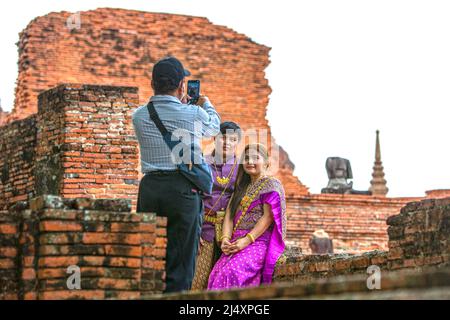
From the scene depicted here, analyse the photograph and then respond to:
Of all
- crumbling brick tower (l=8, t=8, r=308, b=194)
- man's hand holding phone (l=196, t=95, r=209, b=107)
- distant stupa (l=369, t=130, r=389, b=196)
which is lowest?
man's hand holding phone (l=196, t=95, r=209, b=107)

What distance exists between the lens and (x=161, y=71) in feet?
22.8

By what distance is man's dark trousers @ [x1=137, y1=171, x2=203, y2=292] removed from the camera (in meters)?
6.69

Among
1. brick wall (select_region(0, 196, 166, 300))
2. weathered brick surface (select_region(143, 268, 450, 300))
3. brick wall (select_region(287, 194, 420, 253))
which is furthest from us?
brick wall (select_region(287, 194, 420, 253))

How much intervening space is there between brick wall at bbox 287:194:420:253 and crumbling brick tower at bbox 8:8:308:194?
11.5 ft

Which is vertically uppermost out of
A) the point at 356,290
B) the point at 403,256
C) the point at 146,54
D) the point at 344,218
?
the point at 146,54

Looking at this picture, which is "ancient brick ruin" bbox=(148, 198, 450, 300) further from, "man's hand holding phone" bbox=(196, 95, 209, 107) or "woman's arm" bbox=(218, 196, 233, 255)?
"man's hand holding phone" bbox=(196, 95, 209, 107)

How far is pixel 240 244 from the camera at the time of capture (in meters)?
7.82

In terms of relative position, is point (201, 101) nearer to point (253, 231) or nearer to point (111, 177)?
point (253, 231)

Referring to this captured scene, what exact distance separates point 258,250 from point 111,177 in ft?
13.0

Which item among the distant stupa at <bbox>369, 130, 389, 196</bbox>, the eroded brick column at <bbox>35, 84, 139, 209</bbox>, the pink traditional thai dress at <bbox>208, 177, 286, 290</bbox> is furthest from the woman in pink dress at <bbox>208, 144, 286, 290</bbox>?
the distant stupa at <bbox>369, 130, 389, 196</bbox>

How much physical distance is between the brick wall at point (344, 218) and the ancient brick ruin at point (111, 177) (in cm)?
2

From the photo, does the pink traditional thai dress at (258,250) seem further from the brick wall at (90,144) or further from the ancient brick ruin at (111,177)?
the brick wall at (90,144)

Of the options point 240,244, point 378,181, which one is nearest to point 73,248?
point 240,244

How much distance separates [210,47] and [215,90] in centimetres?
106
